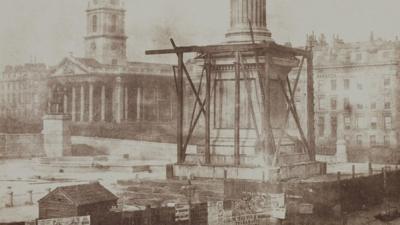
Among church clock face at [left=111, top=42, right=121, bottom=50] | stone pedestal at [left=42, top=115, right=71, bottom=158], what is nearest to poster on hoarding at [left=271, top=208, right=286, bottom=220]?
stone pedestal at [left=42, top=115, right=71, bottom=158]

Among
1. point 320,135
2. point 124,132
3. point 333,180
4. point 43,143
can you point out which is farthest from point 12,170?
point 320,135

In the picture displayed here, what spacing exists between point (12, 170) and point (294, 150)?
789 inches

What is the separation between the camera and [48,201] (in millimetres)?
15945

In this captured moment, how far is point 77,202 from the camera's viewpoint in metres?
15.2

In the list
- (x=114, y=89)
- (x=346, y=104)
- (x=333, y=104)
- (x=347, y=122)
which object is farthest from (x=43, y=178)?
(x=333, y=104)

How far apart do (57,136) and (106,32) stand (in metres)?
28.8

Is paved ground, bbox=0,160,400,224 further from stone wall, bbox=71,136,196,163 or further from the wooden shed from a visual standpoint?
A: stone wall, bbox=71,136,196,163

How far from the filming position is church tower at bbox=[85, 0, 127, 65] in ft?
222

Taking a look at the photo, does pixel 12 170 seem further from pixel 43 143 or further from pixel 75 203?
pixel 75 203

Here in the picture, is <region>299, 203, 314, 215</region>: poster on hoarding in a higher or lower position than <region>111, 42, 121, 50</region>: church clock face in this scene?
lower

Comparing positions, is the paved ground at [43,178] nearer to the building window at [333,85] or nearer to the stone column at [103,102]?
the stone column at [103,102]

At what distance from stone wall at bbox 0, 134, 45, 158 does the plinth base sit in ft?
87.3

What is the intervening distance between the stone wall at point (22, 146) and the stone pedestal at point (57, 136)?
119cm

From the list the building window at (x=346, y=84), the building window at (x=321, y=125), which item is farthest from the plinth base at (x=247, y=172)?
the building window at (x=321, y=125)
